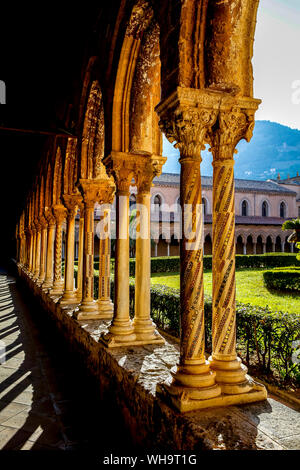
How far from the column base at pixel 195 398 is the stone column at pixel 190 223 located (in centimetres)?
5

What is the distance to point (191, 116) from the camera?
109 inches

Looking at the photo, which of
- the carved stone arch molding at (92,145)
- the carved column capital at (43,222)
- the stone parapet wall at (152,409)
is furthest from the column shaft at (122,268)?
the carved column capital at (43,222)

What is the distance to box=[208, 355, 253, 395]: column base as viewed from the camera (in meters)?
2.59

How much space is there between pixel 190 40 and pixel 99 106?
3.44 metres

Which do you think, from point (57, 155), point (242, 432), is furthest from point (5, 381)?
point (57, 155)

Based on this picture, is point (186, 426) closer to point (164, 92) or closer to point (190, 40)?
point (164, 92)

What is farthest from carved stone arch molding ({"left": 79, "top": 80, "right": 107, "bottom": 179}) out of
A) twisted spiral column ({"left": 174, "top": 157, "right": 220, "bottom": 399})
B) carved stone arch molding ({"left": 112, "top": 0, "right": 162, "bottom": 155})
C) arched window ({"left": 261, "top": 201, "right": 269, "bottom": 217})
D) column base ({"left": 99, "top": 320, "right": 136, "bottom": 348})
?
arched window ({"left": 261, "top": 201, "right": 269, "bottom": 217})

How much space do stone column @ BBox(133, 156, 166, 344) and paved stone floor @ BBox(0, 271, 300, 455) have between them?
0.94 meters

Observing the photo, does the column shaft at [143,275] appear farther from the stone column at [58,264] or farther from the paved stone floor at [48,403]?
the stone column at [58,264]

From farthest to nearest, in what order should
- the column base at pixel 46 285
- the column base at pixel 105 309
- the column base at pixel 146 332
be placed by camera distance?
the column base at pixel 46 285, the column base at pixel 105 309, the column base at pixel 146 332

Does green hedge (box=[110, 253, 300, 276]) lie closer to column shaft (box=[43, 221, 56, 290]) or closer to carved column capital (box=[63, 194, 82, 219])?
column shaft (box=[43, 221, 56, 290])

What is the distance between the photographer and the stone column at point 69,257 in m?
7.31

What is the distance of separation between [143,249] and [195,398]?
227 centimetres

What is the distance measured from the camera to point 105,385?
391 centimetres
